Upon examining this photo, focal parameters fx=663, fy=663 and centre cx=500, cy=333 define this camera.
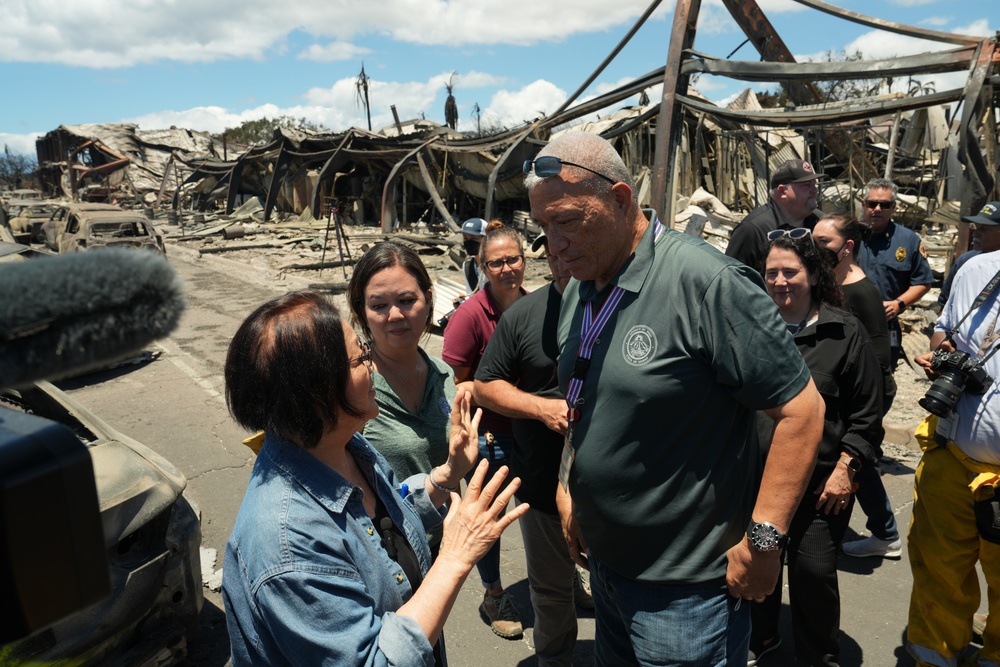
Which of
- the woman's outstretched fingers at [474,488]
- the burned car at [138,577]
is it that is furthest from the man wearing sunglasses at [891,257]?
the burned car at [138,577]

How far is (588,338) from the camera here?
2084 millimetres

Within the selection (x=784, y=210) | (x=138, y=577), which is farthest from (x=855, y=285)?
(x=138, y=577)

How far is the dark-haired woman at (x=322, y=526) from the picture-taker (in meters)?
1.37

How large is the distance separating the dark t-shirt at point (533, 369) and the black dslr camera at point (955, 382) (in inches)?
57.7

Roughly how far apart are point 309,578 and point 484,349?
2101 millimetres

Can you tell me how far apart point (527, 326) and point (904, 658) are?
239 cm

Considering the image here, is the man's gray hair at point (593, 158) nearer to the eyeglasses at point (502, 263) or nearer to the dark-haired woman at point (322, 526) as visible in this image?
the dark-haired woman at point (322, 526)

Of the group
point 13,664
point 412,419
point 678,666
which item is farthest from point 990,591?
point 13,664

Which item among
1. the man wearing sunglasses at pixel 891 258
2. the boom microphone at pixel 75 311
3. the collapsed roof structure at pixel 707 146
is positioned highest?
the collapsed roof structure at pixel 707 146

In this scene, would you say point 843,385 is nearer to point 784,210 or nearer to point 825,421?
point 825,421

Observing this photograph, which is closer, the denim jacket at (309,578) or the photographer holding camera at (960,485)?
the denim jacket at (309,578)

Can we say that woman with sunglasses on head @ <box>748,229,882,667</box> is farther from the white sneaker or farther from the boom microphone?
the boom microphone

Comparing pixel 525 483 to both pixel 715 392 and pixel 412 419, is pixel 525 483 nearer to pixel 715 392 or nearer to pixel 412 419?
pixel 412 419

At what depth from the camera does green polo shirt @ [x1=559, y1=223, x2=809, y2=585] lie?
1.85 meters
